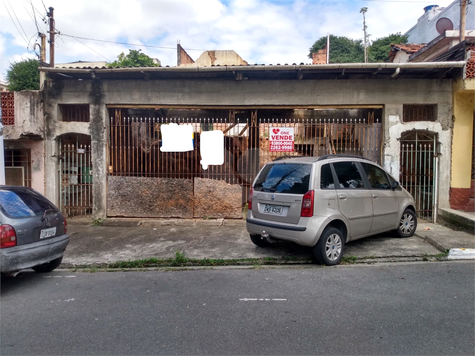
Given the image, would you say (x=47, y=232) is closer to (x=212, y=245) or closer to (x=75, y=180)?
(x=212, y=245)

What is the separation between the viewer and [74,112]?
967 cm

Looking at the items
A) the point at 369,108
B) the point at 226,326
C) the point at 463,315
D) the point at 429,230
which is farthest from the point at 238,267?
the point at 369,108

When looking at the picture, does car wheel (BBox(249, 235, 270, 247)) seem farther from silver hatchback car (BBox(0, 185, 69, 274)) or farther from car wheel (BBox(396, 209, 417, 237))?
silver hatchback car (BBox(0, 185, 69, 274))

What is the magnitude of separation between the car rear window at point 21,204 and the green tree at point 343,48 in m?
36.5

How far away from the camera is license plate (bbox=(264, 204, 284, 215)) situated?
17.5 ft

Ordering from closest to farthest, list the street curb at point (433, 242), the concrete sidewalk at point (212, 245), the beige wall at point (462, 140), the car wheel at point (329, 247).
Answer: the car wheel at point (329, 247), the concrete sidewalk at point (212, 245), the street curb at point (433, 242), the beige wall at point (462, 140)

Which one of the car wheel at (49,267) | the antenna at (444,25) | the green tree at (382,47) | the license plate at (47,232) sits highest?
the green tree at (382,47)

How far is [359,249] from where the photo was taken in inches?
242

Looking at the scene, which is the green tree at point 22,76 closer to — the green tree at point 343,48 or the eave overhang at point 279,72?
the eave overhang at point 279,72

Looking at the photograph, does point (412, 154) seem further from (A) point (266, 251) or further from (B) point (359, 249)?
(A) point (266, 251)

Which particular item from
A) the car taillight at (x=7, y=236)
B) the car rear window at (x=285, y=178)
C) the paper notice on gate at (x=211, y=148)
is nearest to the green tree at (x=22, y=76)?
the paper notice on gate at (x=211, y=148)

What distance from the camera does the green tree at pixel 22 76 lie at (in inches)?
396

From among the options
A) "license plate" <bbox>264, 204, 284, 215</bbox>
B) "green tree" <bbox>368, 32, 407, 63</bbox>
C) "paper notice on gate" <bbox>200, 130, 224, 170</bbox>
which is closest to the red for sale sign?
"paper notice on gate" <bbox>200, 130, 224, 170</bbox>

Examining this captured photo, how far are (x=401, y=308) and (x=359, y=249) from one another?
8.09 feet
